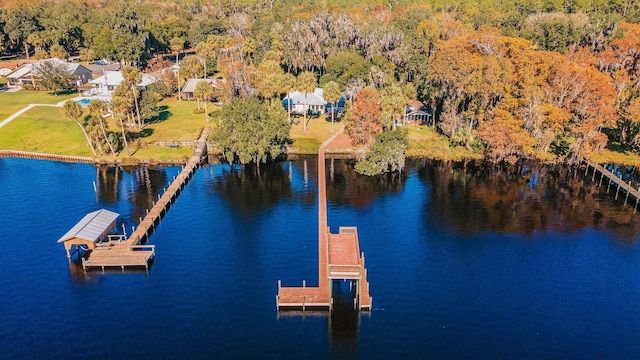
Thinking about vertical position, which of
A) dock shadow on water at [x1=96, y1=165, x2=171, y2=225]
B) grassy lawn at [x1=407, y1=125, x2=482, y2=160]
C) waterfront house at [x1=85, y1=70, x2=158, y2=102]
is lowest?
dock shadow on water at [x1=96, y1=165, x2=171, y2=225]

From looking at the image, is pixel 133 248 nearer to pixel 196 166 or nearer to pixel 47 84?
pixel 196 166

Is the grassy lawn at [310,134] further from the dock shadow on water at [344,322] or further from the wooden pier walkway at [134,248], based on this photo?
the dock shadow on water at [344,322]

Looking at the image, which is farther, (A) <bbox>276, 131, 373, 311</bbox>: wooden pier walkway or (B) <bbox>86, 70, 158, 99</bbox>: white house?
(B) <bbox>86, 70, 158, 99</bbox>: white house

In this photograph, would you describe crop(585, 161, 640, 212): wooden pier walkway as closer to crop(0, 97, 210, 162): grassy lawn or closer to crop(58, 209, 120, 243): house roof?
crop(0, 97, 210, 162): grassy lawn

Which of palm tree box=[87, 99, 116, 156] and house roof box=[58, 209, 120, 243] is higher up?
palm tree box=[87, 99, 116, 156]

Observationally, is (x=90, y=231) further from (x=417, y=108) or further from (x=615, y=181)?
(x=615, y=181)

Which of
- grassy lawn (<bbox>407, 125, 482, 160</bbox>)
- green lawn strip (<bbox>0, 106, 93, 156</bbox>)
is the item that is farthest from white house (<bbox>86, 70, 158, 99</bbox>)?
grassy lawn (<bbox>407, 125, 482, 160</bbox>)

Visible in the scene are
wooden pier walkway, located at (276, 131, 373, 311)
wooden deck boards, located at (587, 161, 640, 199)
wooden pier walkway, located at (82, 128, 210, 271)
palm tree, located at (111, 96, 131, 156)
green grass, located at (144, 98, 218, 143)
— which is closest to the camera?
wooden pier walkway, located at (276, 131, 373, 311)
